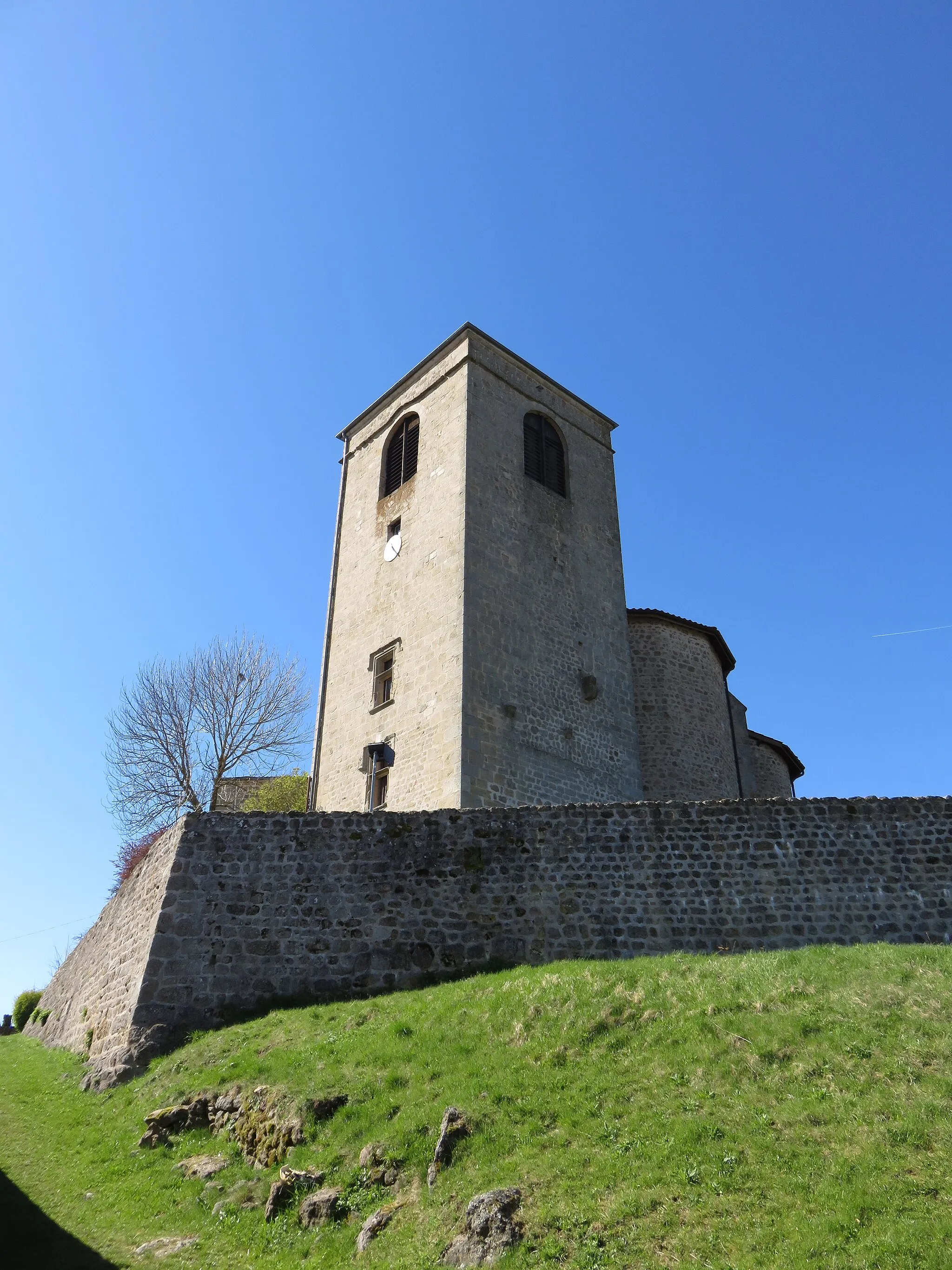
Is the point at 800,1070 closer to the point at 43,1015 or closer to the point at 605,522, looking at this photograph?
the point at 605,522

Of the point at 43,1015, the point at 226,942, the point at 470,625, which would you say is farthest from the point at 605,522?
the point at 43,1015

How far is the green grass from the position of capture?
608 centimetres

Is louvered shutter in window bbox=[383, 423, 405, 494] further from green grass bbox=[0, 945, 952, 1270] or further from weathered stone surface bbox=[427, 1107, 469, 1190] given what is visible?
weathered stone surface bbox=[427, 1107, 469, 1190]

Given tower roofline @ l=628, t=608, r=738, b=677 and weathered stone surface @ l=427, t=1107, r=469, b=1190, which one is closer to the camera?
weathered stone surface @ l=427, t=1107, r=469, b=1190

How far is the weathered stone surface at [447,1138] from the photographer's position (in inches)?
298

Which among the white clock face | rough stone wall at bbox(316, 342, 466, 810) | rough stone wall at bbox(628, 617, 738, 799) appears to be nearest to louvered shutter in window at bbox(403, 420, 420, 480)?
rough stone wall at bbox(316, 342, 466, 810)

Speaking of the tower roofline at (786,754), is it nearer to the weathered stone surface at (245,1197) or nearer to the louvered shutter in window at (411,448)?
the louvered shutter in window at (411,448)

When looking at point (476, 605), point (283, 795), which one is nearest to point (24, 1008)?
point (283, 795)

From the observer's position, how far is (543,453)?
2380 centimetres

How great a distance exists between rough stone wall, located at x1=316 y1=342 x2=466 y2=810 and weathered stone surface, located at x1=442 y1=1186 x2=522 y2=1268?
32.8 ft

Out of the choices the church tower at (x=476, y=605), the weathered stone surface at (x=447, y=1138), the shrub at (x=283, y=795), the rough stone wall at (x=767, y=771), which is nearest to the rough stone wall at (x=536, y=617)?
the church tower at (x=476, y=605)

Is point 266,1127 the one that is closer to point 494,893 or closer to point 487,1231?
point 487,1231

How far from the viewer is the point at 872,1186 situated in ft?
20.1

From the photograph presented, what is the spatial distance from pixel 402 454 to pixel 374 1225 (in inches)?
760
